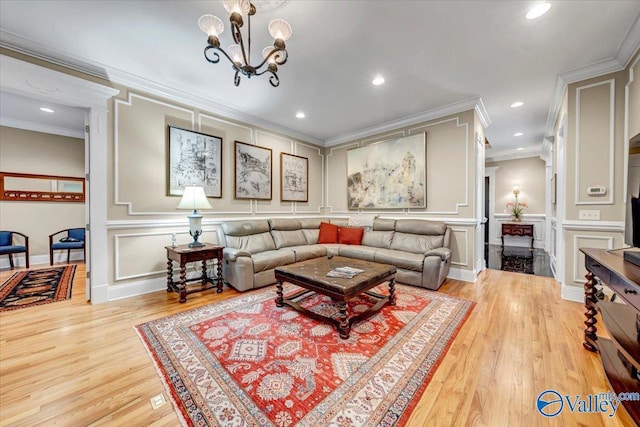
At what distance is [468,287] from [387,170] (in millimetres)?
2358

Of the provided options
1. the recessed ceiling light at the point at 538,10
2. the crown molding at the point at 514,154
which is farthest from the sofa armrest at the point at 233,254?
the crown molding at the point at 514,154

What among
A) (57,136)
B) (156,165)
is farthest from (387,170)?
(57,136)

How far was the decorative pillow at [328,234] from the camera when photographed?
4750mm

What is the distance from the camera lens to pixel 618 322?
1.53 meters

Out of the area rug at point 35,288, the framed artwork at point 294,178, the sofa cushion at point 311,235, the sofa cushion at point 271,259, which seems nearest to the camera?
the area rug at point 35,288

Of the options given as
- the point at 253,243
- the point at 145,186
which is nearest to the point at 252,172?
the point at 253,243

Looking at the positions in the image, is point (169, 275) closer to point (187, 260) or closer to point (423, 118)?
point (187, 260)

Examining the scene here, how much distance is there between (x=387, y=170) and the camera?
4602mm

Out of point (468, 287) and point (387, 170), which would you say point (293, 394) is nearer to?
point (468, 287)

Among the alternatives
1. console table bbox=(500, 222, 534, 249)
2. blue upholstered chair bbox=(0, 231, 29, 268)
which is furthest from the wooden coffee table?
console table bbox=(500, 222, 534, 249)

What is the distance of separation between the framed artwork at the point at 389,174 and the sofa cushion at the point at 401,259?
3.62 ft

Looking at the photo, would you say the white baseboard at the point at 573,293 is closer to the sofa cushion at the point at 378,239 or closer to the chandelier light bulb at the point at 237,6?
the sofa cushion at the point at 378,239

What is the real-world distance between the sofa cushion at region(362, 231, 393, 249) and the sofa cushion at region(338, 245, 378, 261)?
0.36 metres

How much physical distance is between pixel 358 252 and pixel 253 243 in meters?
1.69
